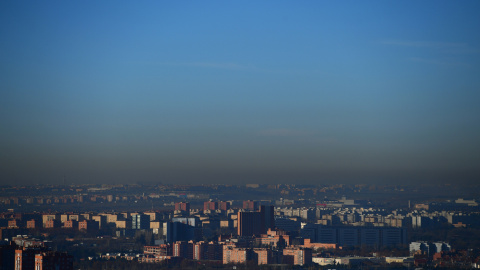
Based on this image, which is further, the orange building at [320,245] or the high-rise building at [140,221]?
the high-rise building at [140,221]

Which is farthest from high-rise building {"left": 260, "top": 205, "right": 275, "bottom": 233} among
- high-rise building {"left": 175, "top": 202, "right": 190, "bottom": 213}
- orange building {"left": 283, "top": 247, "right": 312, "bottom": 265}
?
high-rise building {"left": 175, "top": 202, "right": 190, "bottom": 213}

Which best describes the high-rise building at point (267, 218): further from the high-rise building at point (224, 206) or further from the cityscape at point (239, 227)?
the high-rise building at point (224, 206)

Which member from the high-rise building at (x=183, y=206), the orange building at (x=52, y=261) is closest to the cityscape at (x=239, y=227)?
the orange building at (x=52, y=261)

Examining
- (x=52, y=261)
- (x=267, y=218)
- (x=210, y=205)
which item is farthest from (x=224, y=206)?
(x=52, y=261)

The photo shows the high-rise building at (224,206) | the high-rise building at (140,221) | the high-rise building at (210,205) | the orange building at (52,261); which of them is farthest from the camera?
the high-rise building at (210,205)

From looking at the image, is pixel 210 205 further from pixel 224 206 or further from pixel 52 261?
pixel 52 261

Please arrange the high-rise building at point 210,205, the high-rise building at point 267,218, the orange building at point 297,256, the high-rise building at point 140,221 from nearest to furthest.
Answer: the orange building at point 297,256 → the high-rise building at point 267,218 → the high-rise building at point 140,221 → the high-rise building at point 210,205

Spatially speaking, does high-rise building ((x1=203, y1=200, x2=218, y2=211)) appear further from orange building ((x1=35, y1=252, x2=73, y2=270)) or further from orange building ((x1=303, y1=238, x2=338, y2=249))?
orange building ((x1=35, y1=252, x2=73, y2=270))

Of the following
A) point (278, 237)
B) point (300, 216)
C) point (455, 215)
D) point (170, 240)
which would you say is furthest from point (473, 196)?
point (300, 216)

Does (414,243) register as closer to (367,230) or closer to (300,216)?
(367,230)
